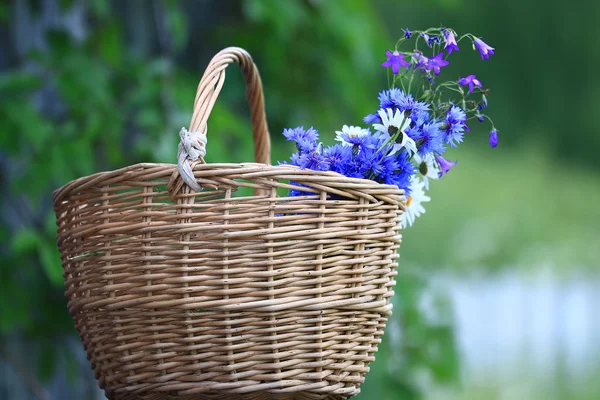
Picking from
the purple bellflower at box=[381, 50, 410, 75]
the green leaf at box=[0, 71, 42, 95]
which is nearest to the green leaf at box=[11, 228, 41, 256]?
the green leaf at box=[0, 71, 42, 95]

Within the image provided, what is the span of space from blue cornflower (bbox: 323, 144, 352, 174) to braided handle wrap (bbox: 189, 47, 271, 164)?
0.49ft

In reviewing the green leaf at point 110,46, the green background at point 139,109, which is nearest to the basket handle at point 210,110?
the green background at point 139,109

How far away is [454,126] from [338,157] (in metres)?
0.14

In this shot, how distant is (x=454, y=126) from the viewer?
33.1 inches

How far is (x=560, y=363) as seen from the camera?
4457mm

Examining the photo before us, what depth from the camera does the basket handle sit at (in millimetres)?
771

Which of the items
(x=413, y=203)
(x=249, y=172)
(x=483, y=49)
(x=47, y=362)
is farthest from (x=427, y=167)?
(x=47, y=362)

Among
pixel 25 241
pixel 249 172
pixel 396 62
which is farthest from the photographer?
pixel 25 241

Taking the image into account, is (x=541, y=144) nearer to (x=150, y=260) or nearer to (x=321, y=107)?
(x=321, y=107)

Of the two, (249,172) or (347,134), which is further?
(347,134)

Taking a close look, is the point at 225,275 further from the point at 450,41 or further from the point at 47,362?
the point at 47,362

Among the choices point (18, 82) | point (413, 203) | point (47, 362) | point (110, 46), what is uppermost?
point (110, 46)

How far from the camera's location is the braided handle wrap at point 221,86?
2.69 ft

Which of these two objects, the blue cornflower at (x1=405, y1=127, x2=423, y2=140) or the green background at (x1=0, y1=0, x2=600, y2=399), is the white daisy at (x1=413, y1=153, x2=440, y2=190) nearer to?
the blue cornflower at (x1=405, y1=127, x2=423, y2=140)
